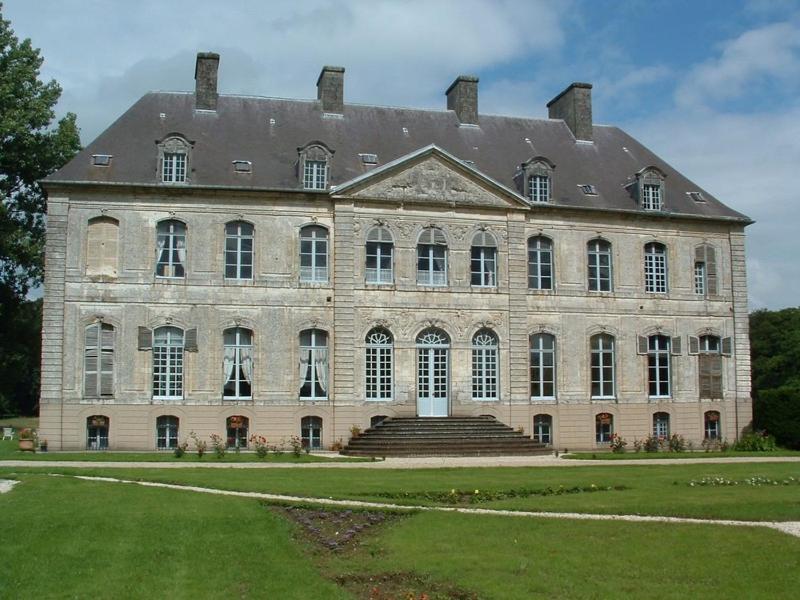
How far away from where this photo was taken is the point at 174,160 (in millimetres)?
29391

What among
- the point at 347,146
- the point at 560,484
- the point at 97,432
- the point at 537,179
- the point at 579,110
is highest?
the point at 579,110

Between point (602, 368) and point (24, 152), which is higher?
point (24, 152)

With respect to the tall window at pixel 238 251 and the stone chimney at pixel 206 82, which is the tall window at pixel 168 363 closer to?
the tall window at pixel 238 251

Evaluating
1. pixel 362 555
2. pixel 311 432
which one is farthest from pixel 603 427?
pixel 362 555

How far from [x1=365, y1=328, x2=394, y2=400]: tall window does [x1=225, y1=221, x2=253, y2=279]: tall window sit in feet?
14.9

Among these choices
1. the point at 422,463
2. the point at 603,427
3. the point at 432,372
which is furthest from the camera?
the point at 603,427

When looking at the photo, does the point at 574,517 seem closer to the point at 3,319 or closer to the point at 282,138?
the point at 282,138

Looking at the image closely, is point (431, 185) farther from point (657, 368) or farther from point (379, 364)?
point (657, 368)

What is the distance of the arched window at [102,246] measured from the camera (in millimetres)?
28766

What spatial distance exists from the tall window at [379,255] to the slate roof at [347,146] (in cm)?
215

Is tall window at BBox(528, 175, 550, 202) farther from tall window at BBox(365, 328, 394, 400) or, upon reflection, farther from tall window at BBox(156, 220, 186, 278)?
tall window at BBox(156, 220, 186, 278)

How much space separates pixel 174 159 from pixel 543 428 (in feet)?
49.8

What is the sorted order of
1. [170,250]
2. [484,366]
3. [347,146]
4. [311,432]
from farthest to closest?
[347,146]
[484,366]
[311,432]
[170,250]

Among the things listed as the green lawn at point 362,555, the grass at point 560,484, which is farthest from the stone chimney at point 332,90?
the green lawn at point 362,555
